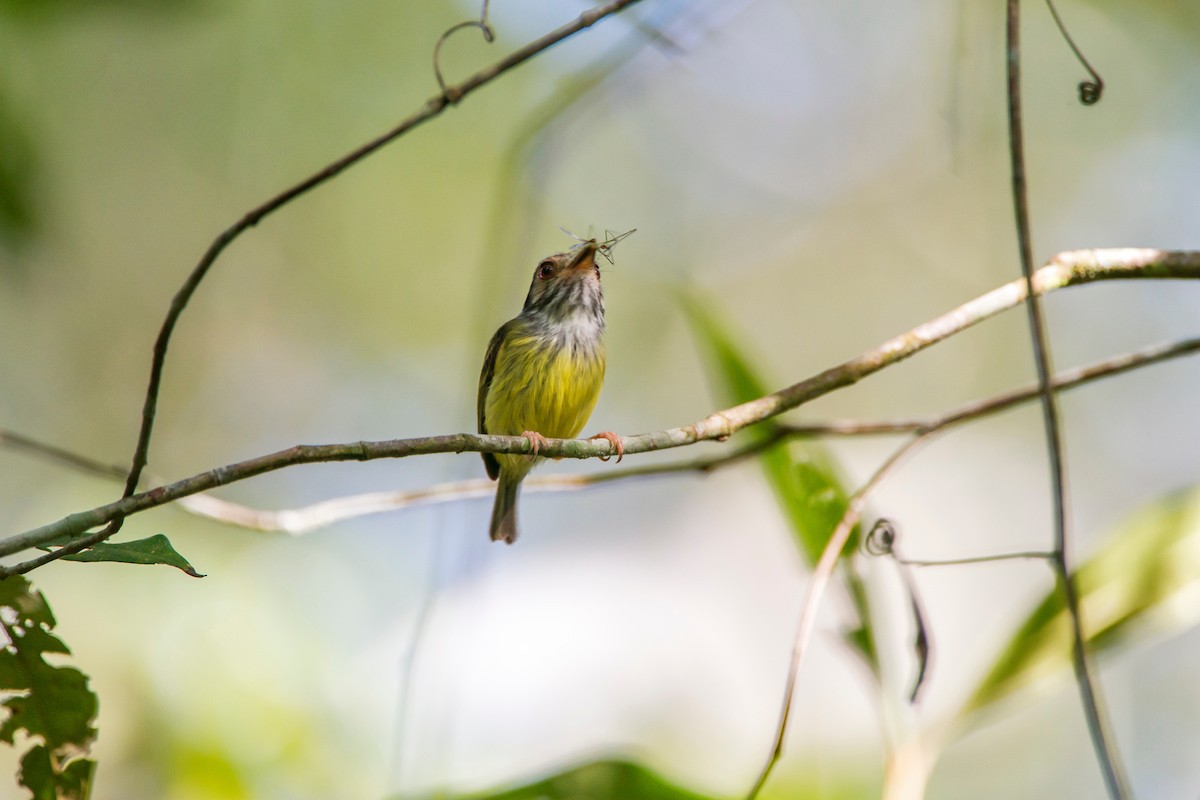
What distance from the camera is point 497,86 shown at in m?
9.70

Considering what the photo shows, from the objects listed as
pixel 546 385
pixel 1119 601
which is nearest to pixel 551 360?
pixel 546 385

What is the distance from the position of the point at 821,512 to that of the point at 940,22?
7.50 meters

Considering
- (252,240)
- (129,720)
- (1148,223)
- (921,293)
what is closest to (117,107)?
(252,240)

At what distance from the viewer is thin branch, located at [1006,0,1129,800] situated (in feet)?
4.24

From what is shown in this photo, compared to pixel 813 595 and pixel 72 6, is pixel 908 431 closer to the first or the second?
pixel 813 595

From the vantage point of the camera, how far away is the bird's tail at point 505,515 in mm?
4633

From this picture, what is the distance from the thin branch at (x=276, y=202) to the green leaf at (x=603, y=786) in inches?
33.5

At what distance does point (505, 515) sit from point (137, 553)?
127 inches

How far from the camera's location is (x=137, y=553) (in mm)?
1490

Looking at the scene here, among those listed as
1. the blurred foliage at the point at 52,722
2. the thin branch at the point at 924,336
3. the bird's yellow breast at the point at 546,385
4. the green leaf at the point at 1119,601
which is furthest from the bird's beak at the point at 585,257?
the blurred foliage at the point at 52,722

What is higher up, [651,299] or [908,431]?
[651,299]

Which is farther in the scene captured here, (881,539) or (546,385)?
(546,385)

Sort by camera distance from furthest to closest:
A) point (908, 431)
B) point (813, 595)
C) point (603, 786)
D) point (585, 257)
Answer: point (585, 257) < point (908, 431) < point (813, 595) < point (603, 786)

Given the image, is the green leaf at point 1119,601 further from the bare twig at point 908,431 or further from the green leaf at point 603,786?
the green leaf at point 603,786
